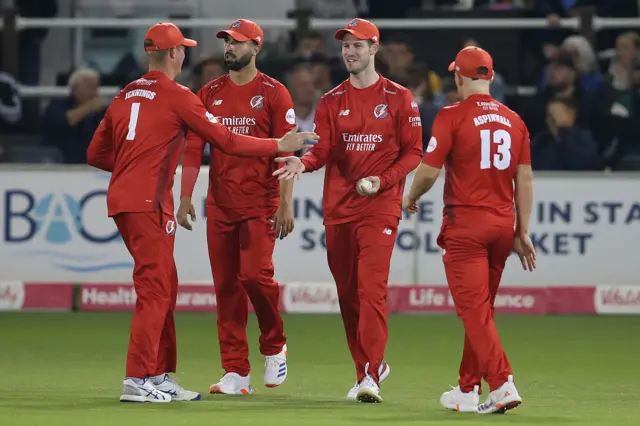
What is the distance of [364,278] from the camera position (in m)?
9.74

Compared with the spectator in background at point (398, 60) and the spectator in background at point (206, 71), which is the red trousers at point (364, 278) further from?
the spectator in background at point (398, 60)

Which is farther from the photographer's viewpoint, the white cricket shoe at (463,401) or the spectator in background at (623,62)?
the spectator in background at (623,62)

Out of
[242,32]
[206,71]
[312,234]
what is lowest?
[312,234]

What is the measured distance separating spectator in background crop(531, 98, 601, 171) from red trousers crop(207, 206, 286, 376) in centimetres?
614

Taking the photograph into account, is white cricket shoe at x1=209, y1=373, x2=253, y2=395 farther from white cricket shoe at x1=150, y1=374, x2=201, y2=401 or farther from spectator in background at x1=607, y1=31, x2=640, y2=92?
spectator in background at x1=607, y1=31, x2=640, y2=92

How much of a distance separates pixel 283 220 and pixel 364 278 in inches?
30.5

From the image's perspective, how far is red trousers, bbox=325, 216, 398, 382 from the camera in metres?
9.68

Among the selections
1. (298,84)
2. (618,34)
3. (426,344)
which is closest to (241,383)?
(426,344)

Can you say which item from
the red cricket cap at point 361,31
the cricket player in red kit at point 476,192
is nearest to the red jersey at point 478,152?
the cricket player in red kit at point 476,192

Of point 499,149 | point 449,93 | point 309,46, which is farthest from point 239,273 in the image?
point 309,46

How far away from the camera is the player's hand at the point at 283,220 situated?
33.3ft

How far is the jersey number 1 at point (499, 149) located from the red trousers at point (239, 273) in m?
1.76

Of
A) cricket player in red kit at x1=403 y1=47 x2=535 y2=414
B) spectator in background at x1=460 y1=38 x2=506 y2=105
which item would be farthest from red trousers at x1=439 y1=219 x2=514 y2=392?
spectator in background at x1=460 y1=38 x2=506 y2=105

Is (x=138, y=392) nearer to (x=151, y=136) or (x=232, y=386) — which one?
(x=232, y=386)
